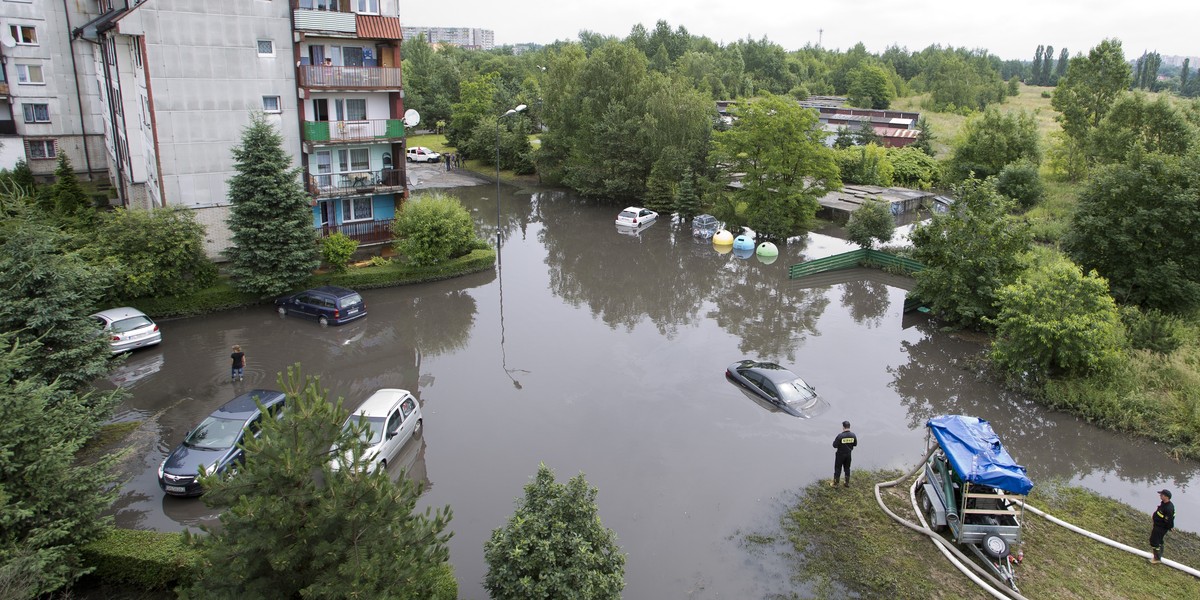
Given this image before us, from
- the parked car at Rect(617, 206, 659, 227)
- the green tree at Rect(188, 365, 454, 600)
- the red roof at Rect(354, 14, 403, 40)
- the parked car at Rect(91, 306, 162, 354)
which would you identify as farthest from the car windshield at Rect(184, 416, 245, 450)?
the parked car at Rect(617, 206, 659, 227)

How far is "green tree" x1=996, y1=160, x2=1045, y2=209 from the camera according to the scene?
46281mm

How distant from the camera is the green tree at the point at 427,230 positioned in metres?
30.4

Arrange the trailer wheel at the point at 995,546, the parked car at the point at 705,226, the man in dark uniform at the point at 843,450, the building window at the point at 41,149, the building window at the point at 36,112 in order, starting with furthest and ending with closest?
the parked car at the point at 705,226, the building window at the point at 41,149, the building window at the point at 36,112, the man in dark uniform at the point at 843,450, the trailer wheel at the point at 995,546

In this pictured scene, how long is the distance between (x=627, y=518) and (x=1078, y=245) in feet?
75.1

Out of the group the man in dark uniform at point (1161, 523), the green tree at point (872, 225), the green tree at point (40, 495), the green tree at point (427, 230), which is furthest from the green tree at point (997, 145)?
the green tree at point (40, 495)

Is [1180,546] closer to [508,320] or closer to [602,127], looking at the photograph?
[508,320]

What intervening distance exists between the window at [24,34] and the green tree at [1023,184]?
5572 cm

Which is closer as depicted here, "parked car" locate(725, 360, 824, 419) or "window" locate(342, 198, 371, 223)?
"parked car" locate(725, 360, 824, 419)

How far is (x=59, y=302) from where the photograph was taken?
16609 mm

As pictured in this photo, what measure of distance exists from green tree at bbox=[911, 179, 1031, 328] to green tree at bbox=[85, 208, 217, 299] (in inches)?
1071

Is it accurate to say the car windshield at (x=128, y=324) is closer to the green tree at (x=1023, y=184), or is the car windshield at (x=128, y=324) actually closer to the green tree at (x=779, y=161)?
the green tree at (x=779, y=161)

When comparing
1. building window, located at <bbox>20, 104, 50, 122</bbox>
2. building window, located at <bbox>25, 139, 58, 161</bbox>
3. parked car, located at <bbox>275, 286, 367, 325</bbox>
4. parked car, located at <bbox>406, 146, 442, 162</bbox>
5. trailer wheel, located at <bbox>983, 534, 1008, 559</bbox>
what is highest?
building window, located at <bbox>20, 104, 50, 122</bbox>

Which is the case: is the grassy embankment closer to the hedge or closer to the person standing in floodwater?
the person standing in floodwater

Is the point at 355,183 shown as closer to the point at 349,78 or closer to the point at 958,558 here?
the point at 349,78
